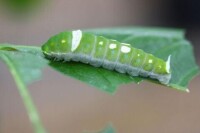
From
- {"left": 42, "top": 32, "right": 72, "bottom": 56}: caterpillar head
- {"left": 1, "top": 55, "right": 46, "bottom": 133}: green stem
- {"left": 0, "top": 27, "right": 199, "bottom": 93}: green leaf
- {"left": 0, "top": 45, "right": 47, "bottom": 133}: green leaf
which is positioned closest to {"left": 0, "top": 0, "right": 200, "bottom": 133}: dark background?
{"left": 0, "top": 27, "right": 199, "bottom": 93}: green leaf

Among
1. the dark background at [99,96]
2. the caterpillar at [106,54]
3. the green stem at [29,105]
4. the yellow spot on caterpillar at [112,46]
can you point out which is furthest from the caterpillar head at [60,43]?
the dark background at [99,96]

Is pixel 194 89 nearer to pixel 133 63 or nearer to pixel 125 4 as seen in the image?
pixel 125 4

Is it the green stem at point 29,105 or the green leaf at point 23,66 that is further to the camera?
the green leaf at point 23,66

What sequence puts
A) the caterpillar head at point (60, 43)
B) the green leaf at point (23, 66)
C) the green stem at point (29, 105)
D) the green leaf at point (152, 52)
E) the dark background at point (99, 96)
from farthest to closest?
the dark background at point (99, 96) < the caterpillar head at point (60, 43) < the green leaf at point (152, 52) < the green leaf at point (23, 66) < the green stem at point (29, 105)

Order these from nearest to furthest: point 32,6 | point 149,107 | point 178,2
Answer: point 32,6, point 149,107, point 178,2

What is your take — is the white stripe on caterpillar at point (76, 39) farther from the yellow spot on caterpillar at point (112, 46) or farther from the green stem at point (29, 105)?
the green stem at point (29, 105)

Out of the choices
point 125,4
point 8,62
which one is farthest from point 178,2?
point 8,62

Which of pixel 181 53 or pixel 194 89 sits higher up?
pixel 181 53

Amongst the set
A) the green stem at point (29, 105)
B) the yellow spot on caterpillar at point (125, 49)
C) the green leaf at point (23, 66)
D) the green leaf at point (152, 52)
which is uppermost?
the green stem at point (29, 105)
